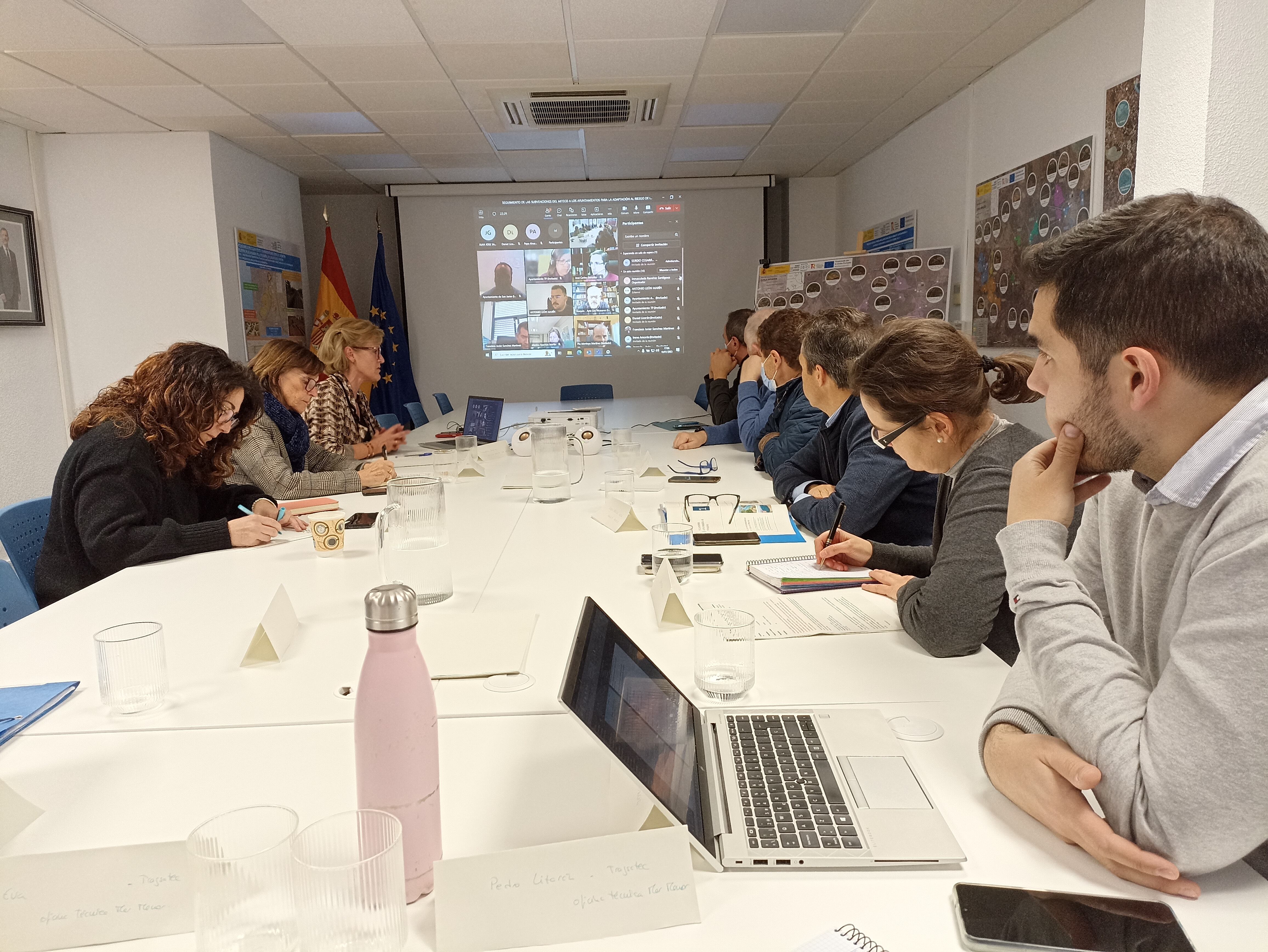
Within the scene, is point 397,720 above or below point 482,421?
above

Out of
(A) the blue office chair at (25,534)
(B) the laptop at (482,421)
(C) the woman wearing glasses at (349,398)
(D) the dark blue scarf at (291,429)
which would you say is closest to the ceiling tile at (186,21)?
(C) the woman wearing glasses at (349,398)

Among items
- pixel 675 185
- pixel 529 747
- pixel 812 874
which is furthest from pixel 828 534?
pixel 675 185

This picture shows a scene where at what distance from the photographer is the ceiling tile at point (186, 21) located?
11.6 feet

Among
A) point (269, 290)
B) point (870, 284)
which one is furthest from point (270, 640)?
point (269, 290)

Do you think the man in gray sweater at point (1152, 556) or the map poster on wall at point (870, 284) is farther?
the map poster on wall at point (870, 284)

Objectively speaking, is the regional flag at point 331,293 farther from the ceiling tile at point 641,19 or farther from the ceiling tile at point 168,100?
the ceiling tile at point 641,19

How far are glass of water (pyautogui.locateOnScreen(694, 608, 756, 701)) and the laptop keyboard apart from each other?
0.37 feet

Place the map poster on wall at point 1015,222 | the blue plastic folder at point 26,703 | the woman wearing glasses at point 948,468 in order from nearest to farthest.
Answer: the blue plastic folder at point 26,703 → the woman wearing glasses at point 948,468 → the map poster on wall at point 1015,222

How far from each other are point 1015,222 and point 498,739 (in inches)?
177

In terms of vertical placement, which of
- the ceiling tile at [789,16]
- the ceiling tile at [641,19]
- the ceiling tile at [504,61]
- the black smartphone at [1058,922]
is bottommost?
the black smartphone at [1058,922]

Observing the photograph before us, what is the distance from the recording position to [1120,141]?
3.65 metres

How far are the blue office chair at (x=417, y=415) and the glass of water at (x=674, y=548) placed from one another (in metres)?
4.36

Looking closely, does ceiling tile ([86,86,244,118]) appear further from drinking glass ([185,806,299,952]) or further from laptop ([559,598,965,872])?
drinking glass ([185,806,299,952])

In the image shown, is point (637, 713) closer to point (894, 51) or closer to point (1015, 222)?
point (894, 51)
